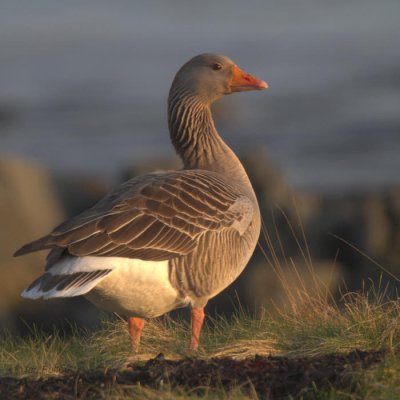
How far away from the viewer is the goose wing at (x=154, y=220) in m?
7.24

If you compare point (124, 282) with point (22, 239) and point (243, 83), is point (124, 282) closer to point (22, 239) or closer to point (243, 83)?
point (243, 83)

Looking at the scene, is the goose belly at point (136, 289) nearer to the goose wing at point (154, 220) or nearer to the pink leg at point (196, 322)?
the goose wing at point (154, 220)

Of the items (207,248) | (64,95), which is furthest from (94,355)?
(64,95)

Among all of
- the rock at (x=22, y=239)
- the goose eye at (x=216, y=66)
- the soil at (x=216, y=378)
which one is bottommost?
the rock at (x=22, y=239)

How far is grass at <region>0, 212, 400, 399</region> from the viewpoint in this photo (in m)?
5.58

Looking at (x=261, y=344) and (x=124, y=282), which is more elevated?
(x=124, y=282)

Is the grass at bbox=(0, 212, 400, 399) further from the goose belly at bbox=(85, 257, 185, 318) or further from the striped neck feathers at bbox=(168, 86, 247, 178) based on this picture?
the striped neck feathers at bbox=(168, 86, 247, 178)

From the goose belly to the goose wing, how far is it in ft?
0.30

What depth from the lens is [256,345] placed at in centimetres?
678

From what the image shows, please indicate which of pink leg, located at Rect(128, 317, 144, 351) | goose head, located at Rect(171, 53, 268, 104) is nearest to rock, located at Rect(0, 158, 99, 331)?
goose head, located at Rect(171, 53, 268, 104)

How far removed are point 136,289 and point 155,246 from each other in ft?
1.09

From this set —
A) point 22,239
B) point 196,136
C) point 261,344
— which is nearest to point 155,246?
point 261,344

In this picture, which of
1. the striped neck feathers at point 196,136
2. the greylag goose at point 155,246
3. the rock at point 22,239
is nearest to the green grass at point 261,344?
the greylag goose at point 155,246

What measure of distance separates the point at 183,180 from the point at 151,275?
2.81ft
